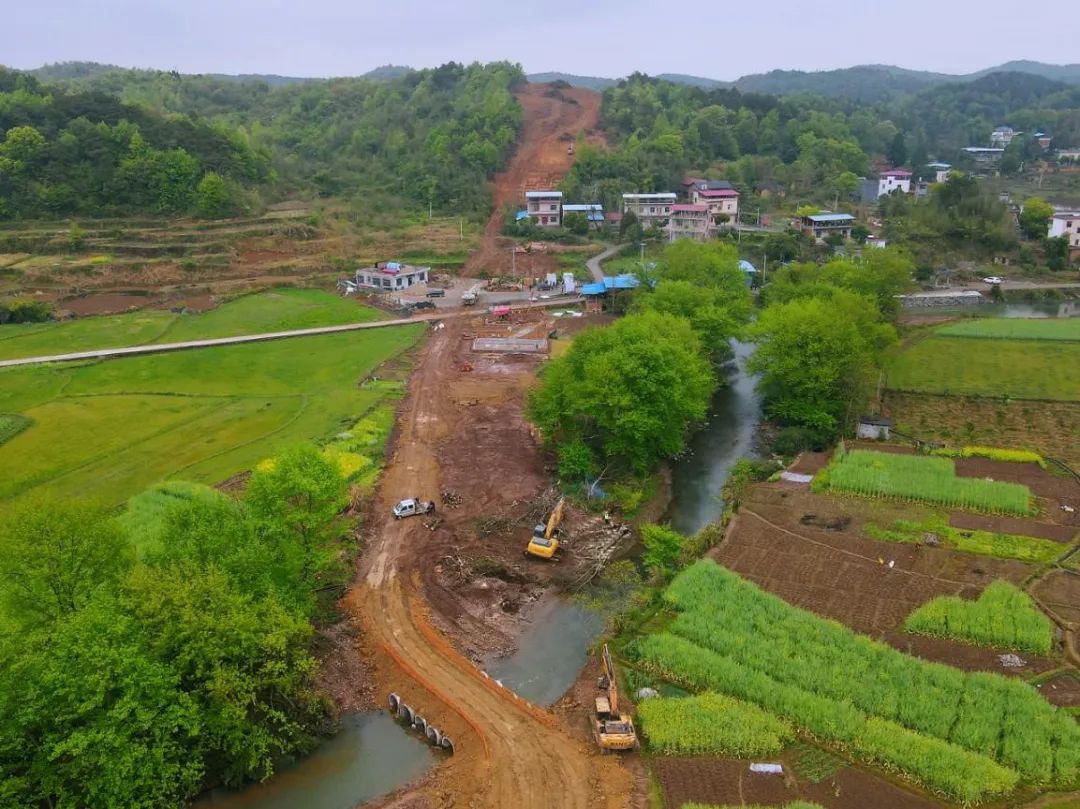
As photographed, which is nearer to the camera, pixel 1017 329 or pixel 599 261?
pixel 1017 329

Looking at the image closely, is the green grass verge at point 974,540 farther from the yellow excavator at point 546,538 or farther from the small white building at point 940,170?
the small white building at point 940,170

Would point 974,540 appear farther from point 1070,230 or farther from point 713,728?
point 1070,230

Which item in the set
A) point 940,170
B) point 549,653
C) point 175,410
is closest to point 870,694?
point 549,653

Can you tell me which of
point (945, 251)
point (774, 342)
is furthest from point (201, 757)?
point (945, 251)

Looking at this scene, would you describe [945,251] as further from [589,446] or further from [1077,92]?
[1077,92]

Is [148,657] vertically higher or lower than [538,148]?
lower

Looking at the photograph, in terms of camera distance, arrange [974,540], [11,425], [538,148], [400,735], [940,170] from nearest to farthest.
A: [400,735]
[974,540]
[11,425]
[538,148]
[940,170]

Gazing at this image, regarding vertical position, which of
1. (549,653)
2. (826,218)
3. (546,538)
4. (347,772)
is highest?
(826,218)
